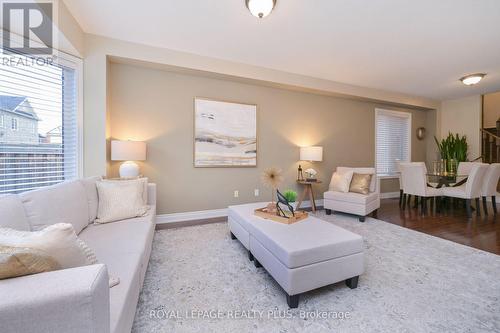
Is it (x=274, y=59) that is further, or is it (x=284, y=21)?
(x=274, y=59)

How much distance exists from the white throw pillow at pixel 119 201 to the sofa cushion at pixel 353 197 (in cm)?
306

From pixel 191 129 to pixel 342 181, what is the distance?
2820mm

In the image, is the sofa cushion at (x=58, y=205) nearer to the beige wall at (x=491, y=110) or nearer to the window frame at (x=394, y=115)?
the window frame at (x=394, y=115)

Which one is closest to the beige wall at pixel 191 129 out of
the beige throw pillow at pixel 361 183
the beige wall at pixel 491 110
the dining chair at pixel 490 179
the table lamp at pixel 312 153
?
the table lamp at pixel 312 153

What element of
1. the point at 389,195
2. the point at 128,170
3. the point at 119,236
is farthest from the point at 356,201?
the point at 128,170

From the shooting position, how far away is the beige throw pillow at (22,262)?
76 cm

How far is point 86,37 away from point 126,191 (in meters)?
2.11

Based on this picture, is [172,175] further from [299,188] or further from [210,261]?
[299,188]

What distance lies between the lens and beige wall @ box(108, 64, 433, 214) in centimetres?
334

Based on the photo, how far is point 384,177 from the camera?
5.64 meters

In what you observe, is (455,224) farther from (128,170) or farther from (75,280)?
(128,170)

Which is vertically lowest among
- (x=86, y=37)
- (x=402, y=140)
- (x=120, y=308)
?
(x=120, y=308)

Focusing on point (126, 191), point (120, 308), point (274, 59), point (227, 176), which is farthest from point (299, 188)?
point (120, 308)

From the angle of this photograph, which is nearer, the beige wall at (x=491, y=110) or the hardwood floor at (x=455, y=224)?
the hardwood floor at (x=455, y=224)
